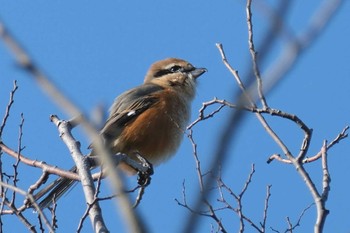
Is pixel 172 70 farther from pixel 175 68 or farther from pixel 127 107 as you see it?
pixel 127 107

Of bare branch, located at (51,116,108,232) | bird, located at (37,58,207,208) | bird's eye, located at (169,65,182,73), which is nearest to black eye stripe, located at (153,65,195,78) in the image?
bird's eye, located at (169,65,182,73)

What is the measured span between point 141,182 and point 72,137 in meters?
0.92

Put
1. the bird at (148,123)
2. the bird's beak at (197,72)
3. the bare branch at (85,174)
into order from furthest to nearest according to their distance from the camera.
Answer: the bird's beak at (197,72) → the bird at (148,123) → the bare branch at (85,174)

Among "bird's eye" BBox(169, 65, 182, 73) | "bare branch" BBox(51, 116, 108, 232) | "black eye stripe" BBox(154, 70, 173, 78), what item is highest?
"bird's eye" BBox(169, 65, 182, 73)

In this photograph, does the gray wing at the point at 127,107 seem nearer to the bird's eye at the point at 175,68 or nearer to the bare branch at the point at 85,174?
the bird's eye at the point at 175,68

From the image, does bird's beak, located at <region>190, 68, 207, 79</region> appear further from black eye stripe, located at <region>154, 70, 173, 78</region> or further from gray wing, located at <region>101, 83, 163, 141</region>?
gray wing, located at <region>101, 83, 163, 141</region>

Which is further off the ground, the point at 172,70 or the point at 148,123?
the point at 172,70

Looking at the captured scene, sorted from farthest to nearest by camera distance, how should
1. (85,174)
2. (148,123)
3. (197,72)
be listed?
(197,72)
(148,123)
(85,174)

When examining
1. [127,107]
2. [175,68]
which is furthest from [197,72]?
[127,107]

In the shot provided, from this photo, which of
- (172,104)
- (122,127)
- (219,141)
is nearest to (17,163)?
(122,127)

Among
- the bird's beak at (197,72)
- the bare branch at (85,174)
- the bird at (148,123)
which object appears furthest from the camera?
the bird's beak at (197,72)

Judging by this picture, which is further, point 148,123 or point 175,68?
point 175,68

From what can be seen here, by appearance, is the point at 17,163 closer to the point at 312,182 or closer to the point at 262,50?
the point at 312,182

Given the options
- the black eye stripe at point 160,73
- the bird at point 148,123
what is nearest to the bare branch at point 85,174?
the bird at point 148,123
